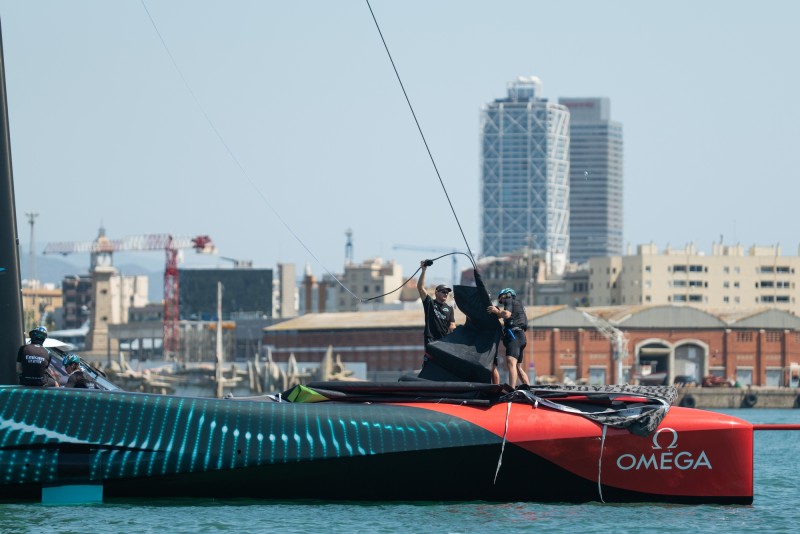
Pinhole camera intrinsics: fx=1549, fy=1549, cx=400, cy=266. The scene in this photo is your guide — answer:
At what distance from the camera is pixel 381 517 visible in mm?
15930

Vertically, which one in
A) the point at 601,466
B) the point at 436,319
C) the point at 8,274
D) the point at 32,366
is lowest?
the point at 601,466

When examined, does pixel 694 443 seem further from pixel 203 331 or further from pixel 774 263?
pixel 774 263

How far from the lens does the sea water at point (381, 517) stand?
50.1 ft

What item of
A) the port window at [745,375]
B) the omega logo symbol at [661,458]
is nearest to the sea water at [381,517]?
the omega logo symbol at [661,458]

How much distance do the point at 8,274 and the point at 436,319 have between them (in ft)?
16.2

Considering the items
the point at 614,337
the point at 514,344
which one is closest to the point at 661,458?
the point at 514,344

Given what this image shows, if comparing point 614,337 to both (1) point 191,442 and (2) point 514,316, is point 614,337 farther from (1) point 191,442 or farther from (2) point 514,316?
(1) point 191,442

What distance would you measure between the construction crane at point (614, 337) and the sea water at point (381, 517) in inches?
3222

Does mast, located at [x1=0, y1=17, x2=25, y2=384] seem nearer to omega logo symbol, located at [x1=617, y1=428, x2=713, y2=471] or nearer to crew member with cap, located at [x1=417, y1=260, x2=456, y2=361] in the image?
crew member with cap, located at [x1=417, y1=260, x2=456, y2=361]

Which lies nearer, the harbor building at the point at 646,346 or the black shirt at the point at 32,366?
the black shirt at the point at 32,366

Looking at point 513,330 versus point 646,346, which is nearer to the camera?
point 513,330

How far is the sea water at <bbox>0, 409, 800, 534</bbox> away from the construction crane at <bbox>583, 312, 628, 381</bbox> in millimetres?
81836

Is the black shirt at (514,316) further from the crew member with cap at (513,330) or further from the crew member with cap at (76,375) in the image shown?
the crew member with cap at (76,375)

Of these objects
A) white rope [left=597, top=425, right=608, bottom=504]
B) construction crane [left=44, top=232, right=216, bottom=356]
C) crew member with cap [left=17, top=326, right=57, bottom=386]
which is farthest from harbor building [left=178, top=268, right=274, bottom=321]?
white rope [left=597, top=425, right=608, bottom=504]
